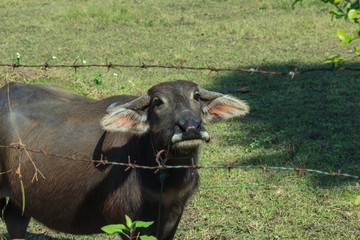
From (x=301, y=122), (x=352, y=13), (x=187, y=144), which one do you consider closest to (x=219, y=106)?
(x=187, y=144)

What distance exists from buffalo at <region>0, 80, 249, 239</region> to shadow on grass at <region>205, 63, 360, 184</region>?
247 centimetres

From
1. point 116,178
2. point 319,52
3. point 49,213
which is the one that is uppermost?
point 116,178

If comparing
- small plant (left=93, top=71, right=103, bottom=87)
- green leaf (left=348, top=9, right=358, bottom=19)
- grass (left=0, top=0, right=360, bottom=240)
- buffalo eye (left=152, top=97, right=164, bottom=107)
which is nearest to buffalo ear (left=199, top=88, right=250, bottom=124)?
buffalo eye (left=152, top=97, right=164, bottom=107)

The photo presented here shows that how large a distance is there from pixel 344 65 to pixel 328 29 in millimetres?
2318

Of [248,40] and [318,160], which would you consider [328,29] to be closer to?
[248,40]

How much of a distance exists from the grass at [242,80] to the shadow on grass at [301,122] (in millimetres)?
17

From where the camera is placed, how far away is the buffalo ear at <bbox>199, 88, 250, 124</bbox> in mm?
3213

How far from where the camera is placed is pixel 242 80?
27.5 feet

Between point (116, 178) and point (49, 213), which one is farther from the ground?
point (116, 178)

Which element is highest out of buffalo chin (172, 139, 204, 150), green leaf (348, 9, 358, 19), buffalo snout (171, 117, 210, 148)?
green leaf (348, 9, 358, 19)

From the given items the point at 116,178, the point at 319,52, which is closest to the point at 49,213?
the point at 116,178

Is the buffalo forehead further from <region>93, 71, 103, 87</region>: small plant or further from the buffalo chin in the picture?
<region>93, 71, 103, 87</region>: small plant

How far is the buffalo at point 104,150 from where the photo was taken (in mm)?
2990

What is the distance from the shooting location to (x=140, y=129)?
3.14m
